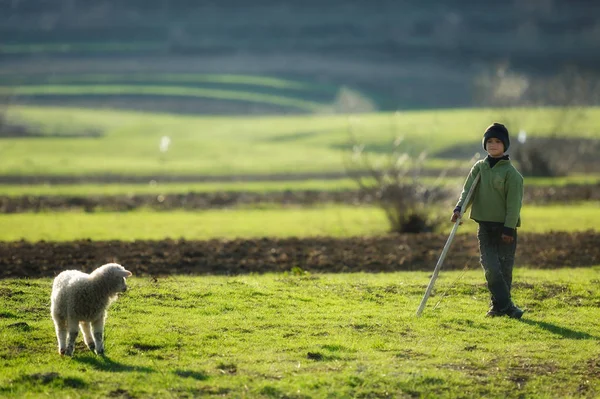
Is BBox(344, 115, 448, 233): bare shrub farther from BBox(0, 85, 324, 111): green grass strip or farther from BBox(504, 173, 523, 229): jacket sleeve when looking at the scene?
BBox(0, 85, 324, 111): green grass strip

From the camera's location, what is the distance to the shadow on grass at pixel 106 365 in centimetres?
1093

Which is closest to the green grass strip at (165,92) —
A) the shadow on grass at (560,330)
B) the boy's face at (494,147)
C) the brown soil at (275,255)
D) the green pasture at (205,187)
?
the green pasture at (205,187)

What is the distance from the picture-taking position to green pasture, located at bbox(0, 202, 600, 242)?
28812 mm

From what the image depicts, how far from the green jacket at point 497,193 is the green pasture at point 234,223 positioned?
15.0 meters

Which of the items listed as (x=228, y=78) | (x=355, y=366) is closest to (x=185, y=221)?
(x=355, y=366)

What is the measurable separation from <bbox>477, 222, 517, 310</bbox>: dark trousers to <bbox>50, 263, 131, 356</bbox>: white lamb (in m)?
5.30

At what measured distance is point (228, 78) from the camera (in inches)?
4980

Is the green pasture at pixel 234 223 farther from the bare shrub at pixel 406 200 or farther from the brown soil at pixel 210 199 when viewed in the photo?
the brown soil at pixel 210 199

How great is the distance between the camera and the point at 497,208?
1332 centimetres

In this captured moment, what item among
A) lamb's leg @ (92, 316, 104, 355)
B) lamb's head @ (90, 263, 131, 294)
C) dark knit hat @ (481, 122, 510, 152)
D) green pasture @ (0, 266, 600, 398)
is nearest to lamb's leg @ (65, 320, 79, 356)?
green pasture @ (0, 266, 600, 398)

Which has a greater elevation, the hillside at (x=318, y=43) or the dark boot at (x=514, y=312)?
the hillside at (x=318, y=43)

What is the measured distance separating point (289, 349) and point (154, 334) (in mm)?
1951

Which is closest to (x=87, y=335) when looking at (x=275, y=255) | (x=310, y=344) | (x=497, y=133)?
(x=310, y=344)

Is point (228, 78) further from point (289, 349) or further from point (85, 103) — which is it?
point (289, 349)
